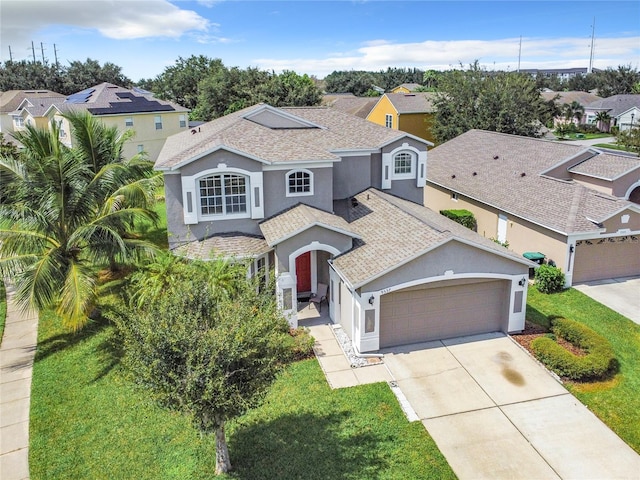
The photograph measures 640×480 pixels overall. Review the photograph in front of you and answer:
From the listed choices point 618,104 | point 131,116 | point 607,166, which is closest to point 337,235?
point 607,166

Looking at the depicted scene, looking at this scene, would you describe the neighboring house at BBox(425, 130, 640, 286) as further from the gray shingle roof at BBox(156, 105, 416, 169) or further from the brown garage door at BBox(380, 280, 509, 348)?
the gray shingle roof at BBox(156, 105, 416, 169)

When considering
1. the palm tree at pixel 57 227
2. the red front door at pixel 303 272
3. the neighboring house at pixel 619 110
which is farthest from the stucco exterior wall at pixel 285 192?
the neighboring house at pixel 619 110

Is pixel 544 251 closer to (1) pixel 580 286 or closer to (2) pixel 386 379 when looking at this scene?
(1) pixel 580 286

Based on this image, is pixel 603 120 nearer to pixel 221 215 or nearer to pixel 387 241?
pixel 387 241

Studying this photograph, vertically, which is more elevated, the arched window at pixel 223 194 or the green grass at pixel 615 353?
the arched window at pixel 223 194

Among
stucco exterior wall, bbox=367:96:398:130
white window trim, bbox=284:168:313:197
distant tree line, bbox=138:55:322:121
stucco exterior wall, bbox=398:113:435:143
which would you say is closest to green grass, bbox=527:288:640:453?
white window trim, bbox=284:168:313:197

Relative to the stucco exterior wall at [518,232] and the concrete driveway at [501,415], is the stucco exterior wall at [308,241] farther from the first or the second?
the stucco exterior wall at [518,232]

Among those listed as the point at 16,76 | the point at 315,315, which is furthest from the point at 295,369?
the point at 16,76
